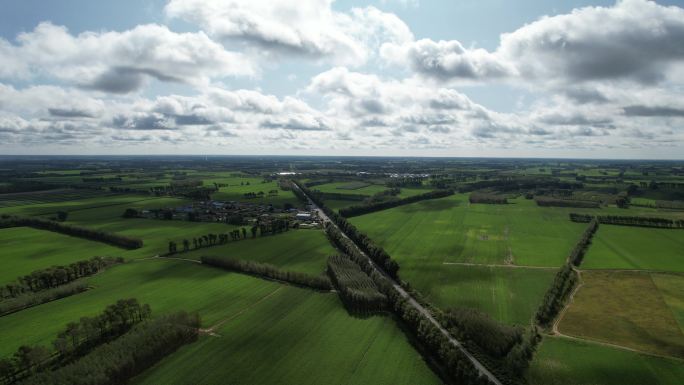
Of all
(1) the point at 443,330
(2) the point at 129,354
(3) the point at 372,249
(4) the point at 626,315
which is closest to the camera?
(2) the point at 129,354

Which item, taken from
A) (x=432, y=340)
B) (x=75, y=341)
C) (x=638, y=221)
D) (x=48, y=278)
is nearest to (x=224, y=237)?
(x=48, y=278)

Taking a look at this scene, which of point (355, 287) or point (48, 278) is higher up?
point (48, 278)

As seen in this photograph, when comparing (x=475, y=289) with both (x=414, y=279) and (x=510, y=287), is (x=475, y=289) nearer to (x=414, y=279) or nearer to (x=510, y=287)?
(x=510, y=287)

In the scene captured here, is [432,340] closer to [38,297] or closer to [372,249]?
[372,249]

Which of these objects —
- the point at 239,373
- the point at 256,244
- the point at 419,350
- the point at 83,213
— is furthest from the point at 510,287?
the point at 83,213

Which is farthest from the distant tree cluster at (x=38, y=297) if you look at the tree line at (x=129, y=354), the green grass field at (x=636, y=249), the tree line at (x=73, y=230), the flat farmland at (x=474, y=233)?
the green grass field at (x=636, y=249)

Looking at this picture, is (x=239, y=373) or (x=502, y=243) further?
(x=502, y=243)

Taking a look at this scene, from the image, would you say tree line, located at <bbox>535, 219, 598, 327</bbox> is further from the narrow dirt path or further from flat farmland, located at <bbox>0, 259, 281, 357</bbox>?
flat farmland, located at <bbox>0, 259, 281, 357</bbox>
